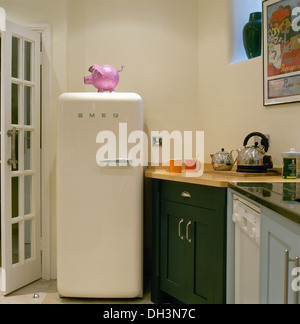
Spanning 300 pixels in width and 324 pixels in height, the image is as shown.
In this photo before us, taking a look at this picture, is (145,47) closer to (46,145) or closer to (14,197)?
(46,145)

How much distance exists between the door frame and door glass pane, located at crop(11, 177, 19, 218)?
0.77 feet

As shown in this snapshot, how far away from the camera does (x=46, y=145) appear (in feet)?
9.93

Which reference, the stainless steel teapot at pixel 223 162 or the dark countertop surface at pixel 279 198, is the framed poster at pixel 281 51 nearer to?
the stainless steel teapot at pixel 223 162

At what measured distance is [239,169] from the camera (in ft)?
7.79

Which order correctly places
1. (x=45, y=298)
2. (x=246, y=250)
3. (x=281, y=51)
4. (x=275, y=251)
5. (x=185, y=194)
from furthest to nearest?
(x=45, y=298)
(x=281, y=51)
(x=185, y=194)
(x=246, y=250)
(x=275, y=251)

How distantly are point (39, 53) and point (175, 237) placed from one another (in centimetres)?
183

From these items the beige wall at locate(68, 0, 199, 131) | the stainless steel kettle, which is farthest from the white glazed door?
the stainless steel kettle

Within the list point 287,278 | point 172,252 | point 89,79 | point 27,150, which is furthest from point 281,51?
point 27,150

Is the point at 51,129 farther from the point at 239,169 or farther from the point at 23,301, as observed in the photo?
the point at 239,169

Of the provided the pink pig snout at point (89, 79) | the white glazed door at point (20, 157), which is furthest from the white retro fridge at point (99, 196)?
the white glazed door at point (20, 157)

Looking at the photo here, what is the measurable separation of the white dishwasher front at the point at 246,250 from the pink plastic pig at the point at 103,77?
1414 millimetres

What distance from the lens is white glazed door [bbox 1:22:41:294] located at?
2.68 meters

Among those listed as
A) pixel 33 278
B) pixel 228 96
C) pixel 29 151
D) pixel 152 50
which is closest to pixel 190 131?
pixel 228 96

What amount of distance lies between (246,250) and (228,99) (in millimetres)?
1474
